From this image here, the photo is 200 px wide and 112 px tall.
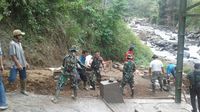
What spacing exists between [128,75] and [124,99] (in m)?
0.98

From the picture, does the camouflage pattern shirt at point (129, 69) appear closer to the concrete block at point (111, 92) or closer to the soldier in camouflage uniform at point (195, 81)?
the concrete block at point (111, 92)

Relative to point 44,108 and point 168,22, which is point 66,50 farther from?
point 168,22

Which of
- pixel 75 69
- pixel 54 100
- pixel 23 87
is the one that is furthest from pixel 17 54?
pixel 75 69

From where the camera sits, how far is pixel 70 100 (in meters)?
12.8

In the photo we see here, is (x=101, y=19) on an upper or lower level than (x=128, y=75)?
upper

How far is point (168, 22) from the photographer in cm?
8738

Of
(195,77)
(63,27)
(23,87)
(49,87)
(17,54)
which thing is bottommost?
(49,87)

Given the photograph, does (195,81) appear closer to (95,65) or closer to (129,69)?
(129,69)

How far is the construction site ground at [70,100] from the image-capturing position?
11.5 meters

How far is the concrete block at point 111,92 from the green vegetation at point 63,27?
437 cm

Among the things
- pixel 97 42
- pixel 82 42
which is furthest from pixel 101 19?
pixel 82 42

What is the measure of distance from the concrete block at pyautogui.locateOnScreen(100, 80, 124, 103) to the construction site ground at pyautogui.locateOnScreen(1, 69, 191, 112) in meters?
0.19

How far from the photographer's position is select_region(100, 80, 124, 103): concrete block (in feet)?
45.1

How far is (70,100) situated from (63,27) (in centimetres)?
762
